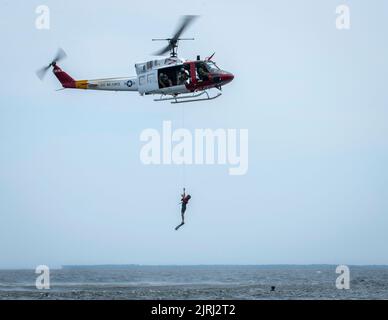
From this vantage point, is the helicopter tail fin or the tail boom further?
the helicopter tail fin

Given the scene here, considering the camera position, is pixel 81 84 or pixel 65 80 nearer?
pixel 81 84

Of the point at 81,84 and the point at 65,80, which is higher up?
the point at 65,80

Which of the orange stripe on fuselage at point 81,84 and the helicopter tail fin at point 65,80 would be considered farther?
the helicopter tail fin at point 65,80

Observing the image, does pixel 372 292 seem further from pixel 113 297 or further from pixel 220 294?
pixel 113 297

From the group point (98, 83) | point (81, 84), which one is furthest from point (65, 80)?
point (98, 83)

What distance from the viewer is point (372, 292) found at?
209 ft

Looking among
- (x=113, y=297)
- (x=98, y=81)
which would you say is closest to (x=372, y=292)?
(x=113, y=297)

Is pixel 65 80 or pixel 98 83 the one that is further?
pixel 65 80

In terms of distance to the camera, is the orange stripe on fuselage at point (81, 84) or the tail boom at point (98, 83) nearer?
the tail boom at point (98, 83)

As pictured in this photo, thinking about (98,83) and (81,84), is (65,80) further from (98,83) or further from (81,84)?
(98,83)
